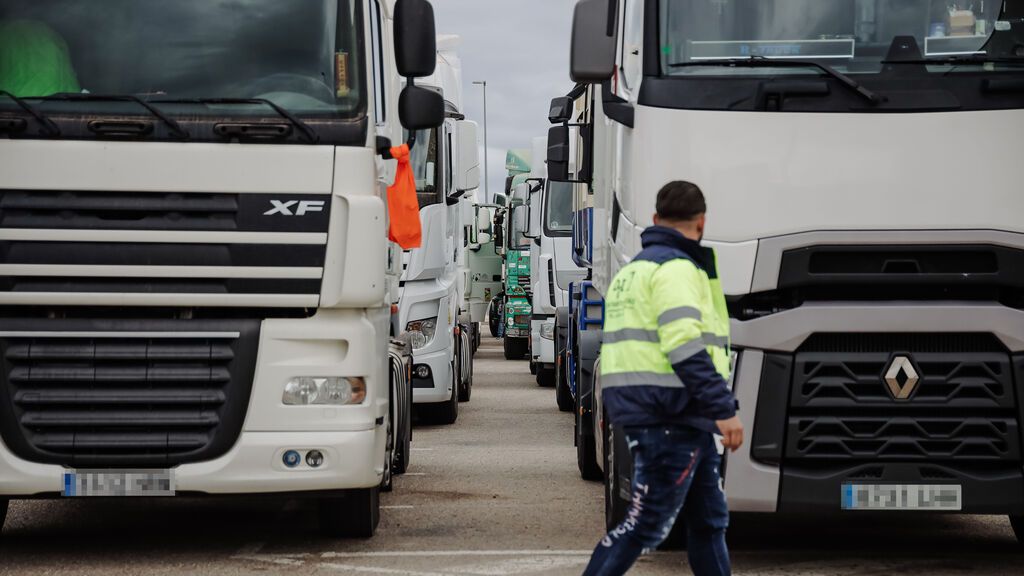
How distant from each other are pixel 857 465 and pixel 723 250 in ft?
3.80

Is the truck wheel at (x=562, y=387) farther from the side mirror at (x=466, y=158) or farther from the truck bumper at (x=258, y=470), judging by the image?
A: the truck bumper at (x=258, y=470)

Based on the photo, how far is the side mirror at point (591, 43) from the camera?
8062mm

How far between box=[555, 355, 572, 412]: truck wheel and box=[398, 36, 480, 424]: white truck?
1048mm

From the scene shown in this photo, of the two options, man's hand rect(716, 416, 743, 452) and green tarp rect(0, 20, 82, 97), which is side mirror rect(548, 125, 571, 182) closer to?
green tarp rect(0, 20, 82, 97)

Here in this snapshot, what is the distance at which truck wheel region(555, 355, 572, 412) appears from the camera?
1566 centimetres

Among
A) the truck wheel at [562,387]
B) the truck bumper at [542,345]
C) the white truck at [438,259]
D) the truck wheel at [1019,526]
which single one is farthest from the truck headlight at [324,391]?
the truck bumper at [542,345]

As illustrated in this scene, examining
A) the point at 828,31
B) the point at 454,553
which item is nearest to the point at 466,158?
the point at 454,553

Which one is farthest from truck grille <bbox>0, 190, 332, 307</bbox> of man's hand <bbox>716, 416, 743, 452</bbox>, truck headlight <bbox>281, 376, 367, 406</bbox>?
man's hand <bbox>716, 416, 743, 452</bbox>

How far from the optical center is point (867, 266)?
7402mm

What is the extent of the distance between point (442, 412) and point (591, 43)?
29.1 feet

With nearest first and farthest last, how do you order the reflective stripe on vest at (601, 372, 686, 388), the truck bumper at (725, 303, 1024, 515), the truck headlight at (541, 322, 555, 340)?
the reflective stripe on vest at (601, 372, 686, 388), the truck bumper at (725, 303, 1024, 515), the truck headlight at (541, 322, 555, 340)

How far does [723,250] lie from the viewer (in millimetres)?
7402

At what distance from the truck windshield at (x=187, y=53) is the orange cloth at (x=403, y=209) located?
1055mm

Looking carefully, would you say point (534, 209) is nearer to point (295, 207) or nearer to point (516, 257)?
point (516, 257)
